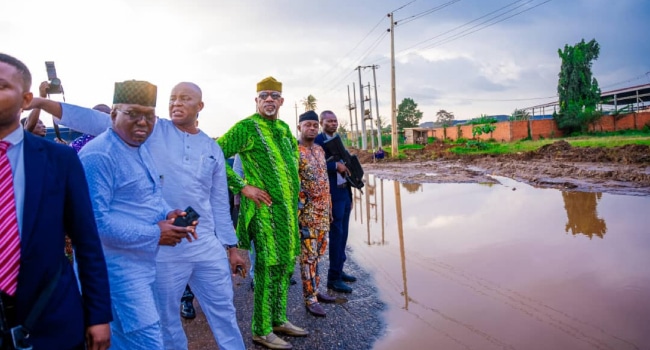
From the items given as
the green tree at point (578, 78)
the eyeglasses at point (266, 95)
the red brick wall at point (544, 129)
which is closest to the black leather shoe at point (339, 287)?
the eyeglasses at point (266, 95)

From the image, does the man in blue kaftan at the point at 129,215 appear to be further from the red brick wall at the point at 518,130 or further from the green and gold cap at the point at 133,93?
the red brick wall at the point at 518,130

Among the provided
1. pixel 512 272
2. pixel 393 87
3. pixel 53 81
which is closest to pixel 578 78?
pixel 393 87

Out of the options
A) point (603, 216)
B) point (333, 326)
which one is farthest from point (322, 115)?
point (603, 216)

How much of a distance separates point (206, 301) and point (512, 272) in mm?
3771

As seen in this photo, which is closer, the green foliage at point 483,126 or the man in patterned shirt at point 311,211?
the man in patterned shirt at point 311,211

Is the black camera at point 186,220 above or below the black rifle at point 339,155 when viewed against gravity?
below

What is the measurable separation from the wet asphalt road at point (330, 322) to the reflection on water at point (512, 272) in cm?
15

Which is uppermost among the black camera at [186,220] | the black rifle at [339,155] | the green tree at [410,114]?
the green tree at [410,114]

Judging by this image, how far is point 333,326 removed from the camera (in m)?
3.84

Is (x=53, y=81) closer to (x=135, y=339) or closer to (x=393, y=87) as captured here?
(x=135, y=339)

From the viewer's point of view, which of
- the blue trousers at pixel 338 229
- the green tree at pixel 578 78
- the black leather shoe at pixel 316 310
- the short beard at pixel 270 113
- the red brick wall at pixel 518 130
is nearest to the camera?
the short beard at pixel 270 113

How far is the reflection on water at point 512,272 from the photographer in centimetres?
354

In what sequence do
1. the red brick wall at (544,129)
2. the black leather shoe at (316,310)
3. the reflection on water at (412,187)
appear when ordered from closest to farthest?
the black leather shoe at (316,310)
the reflection on water at (412,187)
the red brick wall at (544,129)

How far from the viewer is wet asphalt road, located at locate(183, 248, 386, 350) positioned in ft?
11.7
